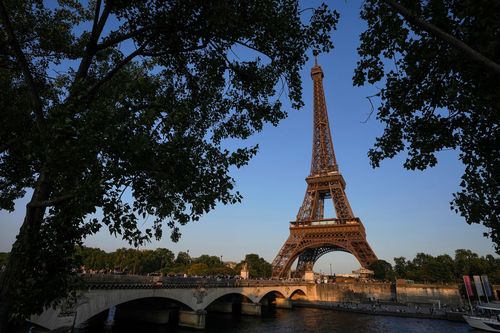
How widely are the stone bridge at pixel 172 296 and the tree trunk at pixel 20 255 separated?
0.87 meters

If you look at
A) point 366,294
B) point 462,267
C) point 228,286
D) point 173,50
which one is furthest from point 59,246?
point 462,267

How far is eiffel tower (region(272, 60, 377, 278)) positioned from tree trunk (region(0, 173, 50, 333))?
59799mm

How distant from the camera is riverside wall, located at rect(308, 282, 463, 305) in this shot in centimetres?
5584

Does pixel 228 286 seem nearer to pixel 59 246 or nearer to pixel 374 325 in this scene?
pixel 374 325

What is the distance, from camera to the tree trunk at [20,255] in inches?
189

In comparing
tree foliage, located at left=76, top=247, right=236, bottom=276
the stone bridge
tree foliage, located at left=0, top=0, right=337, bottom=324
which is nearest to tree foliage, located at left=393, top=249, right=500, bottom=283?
the stone bridge

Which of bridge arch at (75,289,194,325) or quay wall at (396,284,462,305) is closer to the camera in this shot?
bridge arch at (75,289,194,325)

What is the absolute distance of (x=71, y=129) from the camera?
436 centimetres

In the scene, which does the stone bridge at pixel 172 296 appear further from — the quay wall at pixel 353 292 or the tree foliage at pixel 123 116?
the quay wall at pixel 353 292

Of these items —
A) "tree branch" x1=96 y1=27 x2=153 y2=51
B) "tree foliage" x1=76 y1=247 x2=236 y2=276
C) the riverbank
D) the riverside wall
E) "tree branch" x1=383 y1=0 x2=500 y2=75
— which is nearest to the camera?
"tree branch" x1=383 y1=0 x2=500 y2=75

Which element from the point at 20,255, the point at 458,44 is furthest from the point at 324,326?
the point at 458,44

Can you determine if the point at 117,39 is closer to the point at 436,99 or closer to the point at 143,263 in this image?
the point at 436,99

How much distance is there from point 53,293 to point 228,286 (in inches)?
1441

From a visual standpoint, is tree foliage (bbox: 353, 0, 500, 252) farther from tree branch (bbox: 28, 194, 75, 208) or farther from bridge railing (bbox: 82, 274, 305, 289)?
bridge railing (bbox: 82, 274, 305, 289)
